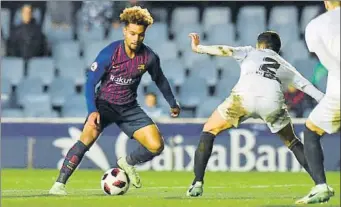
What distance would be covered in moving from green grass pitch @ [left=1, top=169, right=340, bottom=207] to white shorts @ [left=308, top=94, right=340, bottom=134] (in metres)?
0.76

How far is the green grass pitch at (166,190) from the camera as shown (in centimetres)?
1008

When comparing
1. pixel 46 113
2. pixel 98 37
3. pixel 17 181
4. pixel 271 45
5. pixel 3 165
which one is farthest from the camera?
pixel 98 37

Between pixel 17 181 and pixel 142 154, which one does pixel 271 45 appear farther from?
pixel 17 181

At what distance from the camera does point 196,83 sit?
1862cm

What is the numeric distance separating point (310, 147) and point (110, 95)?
2443mm

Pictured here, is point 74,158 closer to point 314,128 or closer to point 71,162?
point 71,162

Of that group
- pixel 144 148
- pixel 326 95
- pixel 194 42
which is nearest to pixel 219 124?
pixel 194 42

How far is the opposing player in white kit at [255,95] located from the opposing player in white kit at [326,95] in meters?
1.06

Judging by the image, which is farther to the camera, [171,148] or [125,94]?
[171,148]

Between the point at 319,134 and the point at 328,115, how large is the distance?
21 cm

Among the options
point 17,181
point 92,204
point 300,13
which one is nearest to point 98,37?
point 300,13

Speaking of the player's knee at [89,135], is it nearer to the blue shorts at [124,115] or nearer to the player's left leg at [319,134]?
the blue shorts at [124,115]

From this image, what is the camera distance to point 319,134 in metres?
9.52

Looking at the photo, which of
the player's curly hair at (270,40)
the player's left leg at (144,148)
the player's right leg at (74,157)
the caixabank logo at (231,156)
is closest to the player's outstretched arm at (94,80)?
the player's right leg at (74,157)
